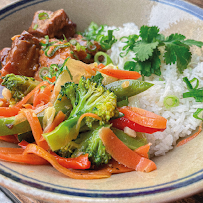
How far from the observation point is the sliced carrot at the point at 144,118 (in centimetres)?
161

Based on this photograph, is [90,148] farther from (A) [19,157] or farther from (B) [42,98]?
(B) [42,98]

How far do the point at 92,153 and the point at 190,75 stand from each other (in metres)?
1.55

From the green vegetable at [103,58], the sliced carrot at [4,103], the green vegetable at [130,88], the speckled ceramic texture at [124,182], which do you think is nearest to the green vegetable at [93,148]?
the speckled ceramic texture at [124,182]

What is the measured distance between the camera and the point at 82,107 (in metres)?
1.63

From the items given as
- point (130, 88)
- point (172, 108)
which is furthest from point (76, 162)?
point (172, 108)

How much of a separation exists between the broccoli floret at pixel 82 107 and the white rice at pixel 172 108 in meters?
0.36

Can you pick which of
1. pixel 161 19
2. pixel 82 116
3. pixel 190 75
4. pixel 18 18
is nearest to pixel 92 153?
pixel 82 116

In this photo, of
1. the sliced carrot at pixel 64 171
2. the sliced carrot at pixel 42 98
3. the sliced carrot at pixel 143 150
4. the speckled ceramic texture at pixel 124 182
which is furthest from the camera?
the sliced carrot at pixel 42 98

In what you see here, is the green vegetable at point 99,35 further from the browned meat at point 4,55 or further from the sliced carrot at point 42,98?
the sliced carrot at point 42,98

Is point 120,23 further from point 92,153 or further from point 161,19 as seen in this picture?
point 92,153

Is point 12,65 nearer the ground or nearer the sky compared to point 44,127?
nearer the sky

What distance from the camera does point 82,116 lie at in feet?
5.04

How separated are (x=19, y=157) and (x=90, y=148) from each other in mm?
538

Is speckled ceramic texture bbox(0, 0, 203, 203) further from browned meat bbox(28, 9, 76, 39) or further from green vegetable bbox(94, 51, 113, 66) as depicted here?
browned meat bbox(28, 9, 76, 39)
